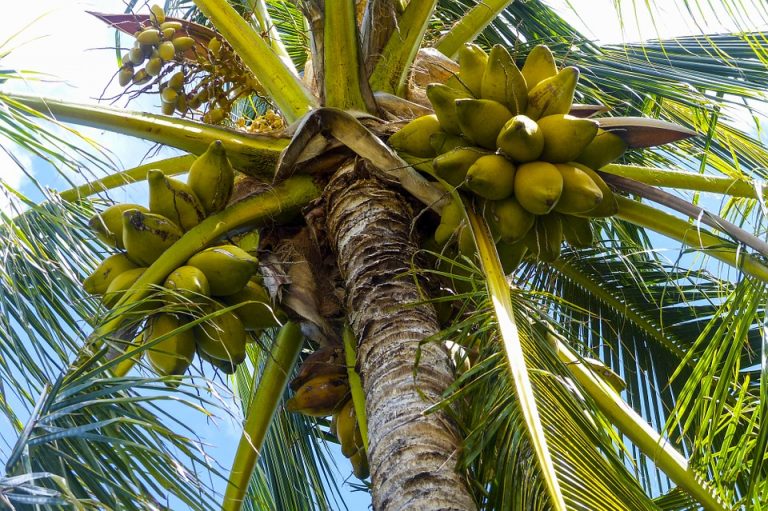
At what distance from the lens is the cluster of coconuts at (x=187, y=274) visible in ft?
8.42

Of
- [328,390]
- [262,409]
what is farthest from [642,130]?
[262,409]

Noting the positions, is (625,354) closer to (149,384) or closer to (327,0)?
(327,0)

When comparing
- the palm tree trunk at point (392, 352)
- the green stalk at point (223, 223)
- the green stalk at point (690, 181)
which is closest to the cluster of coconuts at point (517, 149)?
the palm tree trunk at point (392, 352)

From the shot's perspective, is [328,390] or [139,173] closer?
[328,390]

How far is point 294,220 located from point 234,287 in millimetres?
371

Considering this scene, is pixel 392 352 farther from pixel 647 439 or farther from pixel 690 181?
pixel 690 181

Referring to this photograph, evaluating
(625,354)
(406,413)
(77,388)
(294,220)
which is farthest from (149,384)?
(625,354)

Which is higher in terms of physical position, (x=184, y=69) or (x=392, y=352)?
(x=184, y=69)

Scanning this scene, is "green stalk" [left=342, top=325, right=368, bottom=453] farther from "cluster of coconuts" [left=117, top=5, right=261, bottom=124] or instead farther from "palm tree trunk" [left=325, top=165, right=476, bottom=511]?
"cluster of coconuts" [left=117, top=5, right=261, bottom=124]

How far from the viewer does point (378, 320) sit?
2.41 metres

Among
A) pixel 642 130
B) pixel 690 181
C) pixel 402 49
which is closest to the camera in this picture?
pixel 642 130

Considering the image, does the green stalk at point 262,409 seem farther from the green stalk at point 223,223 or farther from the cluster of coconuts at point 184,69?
the cluster of coconuts at point 184,69

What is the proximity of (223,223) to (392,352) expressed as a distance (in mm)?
785

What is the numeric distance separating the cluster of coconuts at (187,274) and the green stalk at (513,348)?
2.08 ft
